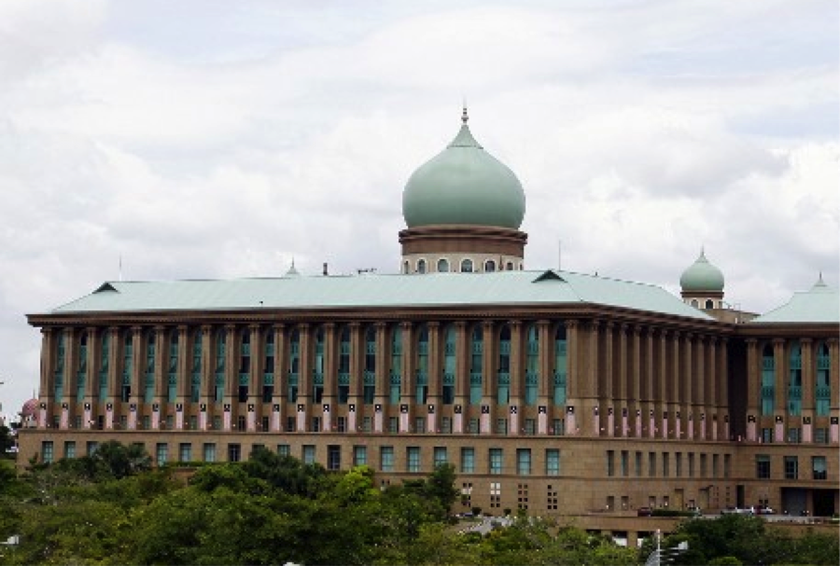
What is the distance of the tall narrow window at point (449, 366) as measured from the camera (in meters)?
184

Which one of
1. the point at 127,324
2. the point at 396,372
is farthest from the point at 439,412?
the point at 127,324

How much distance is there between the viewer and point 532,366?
593 ft

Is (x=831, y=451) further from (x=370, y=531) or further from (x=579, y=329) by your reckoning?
(x=370, y=531)

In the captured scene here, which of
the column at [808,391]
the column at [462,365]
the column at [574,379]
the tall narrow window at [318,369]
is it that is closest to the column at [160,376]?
the tall narrow window at [318,369]

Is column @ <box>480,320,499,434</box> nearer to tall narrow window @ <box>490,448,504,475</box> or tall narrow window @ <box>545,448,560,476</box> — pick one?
tall narrow window @ <box>490,448,504,475</box>

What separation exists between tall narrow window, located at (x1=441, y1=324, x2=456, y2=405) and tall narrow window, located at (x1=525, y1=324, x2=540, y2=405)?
7293 millimetres

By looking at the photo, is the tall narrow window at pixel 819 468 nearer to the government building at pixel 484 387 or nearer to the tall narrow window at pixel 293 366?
the government building at pixel 484 387

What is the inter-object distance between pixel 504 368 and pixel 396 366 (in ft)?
35.8

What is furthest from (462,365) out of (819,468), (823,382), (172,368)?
(819,468)

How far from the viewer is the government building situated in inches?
7042

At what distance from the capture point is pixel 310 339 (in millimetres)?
190750

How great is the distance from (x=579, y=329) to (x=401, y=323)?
17.5 meters

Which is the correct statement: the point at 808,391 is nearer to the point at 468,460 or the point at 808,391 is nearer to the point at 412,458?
the point at 468,460

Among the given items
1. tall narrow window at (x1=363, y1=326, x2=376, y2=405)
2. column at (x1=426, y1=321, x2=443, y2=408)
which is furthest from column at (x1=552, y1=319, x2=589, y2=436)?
tall narrow window at (x1=363, y1=326, x2=376, y2=405)
